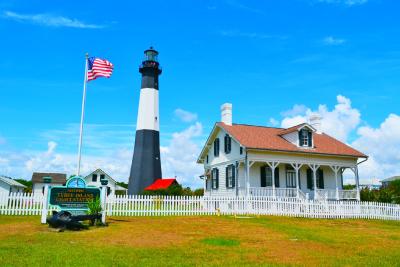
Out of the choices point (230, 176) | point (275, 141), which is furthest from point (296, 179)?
point (230, 176)

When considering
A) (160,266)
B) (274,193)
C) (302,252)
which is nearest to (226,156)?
(274,193)

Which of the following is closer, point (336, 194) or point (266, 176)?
point (266, 176)

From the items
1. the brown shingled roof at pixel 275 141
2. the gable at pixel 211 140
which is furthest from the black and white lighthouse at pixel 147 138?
the brown shingled roof at pixel 275 141

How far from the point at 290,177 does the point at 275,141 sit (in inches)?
112

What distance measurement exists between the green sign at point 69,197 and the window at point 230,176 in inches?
553

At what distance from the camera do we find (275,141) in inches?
1066

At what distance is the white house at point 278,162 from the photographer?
25.5 meters

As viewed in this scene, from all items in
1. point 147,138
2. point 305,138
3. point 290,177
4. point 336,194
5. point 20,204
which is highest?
point 147,138

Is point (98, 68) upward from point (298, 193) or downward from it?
upward

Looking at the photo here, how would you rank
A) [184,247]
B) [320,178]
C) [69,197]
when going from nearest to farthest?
[184,247] → [69,197] → [320,178]

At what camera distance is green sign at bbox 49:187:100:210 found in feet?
47.0

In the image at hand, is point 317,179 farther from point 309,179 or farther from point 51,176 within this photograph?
point 51,176

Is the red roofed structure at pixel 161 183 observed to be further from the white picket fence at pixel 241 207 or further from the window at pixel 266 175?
the white picket fence at pixel 241 207

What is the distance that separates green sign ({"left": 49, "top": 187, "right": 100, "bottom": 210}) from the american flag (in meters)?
8.31
